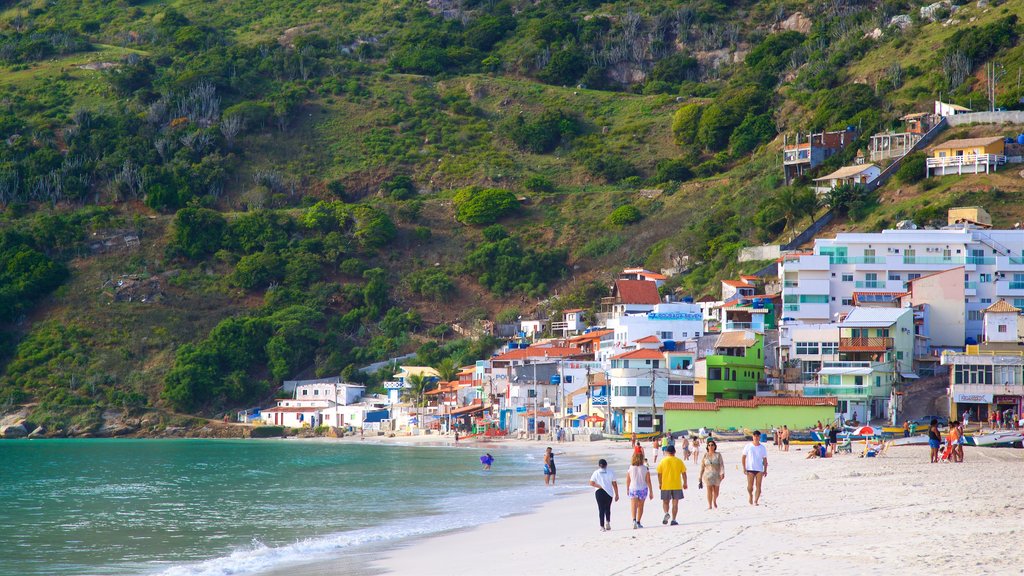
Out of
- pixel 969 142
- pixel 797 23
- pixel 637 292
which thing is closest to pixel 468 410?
pixel 637 292

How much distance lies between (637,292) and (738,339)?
18.0 meters

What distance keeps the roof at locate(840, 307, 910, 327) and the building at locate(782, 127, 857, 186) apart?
88.4ft

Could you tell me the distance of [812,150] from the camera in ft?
263

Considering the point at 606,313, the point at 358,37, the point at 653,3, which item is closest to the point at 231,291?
the point at 606,313

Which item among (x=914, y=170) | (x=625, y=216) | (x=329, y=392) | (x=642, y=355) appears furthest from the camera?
(x=625, y=216)

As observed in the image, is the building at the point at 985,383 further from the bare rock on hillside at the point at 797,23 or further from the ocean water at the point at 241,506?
the bare rock on hillside at the point at 797,23

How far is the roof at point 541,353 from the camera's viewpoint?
6806 cm

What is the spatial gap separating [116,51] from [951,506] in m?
128

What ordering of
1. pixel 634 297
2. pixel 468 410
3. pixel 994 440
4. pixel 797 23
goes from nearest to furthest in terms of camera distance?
pixel 994 440, pixel 468 410, pixel 634 297, pixel 797 23

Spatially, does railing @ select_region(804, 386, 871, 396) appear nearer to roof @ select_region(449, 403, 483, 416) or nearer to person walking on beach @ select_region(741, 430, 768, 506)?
roof @ select_region(449, 403, 483, 416)

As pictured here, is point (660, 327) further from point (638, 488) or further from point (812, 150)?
point (638, 488)

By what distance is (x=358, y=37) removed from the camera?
135 meters

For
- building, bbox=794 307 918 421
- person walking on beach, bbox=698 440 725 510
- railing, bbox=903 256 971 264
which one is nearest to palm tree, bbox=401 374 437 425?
building, bbox=794 307 918 421

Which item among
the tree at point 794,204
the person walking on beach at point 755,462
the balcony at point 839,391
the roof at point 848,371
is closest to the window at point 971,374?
the roof at point 848,371
